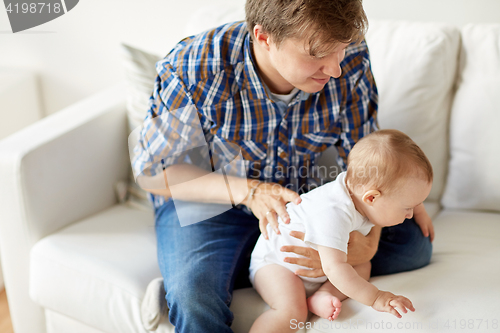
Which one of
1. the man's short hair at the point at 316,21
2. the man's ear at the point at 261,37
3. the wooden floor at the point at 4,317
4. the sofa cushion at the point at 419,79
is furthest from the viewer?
the wooden floor at the point at 4,317

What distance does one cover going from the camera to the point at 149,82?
1386mm

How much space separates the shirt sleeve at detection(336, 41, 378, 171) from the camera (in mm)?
1141

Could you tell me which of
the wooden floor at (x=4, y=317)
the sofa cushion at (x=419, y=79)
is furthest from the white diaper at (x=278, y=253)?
the wooden floor at (x=4, y=317)

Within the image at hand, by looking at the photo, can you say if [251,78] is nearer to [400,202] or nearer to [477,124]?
[400,202]

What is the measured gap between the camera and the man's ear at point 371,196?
0.87m

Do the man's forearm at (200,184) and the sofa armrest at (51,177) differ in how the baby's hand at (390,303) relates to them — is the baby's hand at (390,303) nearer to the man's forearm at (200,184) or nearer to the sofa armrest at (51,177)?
the man's forearm at (200,184)

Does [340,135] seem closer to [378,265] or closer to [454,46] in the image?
[378,265]

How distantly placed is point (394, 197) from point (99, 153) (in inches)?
34.2

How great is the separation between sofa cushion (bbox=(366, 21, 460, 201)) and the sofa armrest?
2.64 feet

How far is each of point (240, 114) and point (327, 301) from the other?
47 cm

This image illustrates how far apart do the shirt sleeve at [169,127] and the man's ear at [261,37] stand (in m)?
0.22

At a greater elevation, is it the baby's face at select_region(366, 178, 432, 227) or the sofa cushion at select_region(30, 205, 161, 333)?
the baby's face at select_region(366, 178, 432, 227)

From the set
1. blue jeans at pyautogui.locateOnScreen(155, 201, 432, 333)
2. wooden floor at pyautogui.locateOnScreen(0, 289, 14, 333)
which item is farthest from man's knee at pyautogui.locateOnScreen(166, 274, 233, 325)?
wooden floor at pyautogui.locateOnScreen(0, 289, 14, 333)

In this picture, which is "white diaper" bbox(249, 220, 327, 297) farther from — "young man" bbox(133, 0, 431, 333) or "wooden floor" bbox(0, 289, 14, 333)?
"wooden floor" bbox(0, 289, 14, 333)
